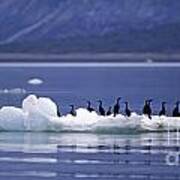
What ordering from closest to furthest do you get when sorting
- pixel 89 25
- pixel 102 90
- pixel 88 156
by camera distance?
1. pixel 88 156
2. pixel 102 90
3. pixel 89 25

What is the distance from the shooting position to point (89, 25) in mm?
149250

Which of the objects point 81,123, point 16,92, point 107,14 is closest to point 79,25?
point 107,14

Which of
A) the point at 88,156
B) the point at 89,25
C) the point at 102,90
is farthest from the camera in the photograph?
the point at 89,25

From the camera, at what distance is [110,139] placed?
22188 mm

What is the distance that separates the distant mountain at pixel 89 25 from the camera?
141m

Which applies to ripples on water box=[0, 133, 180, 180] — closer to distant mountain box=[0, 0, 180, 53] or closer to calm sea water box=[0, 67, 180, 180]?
calm sea water box=[0, 67, 180, 180]

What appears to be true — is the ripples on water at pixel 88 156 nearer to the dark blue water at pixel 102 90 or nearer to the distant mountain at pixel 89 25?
the dark blue water at pixel 102 90

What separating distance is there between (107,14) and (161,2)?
7502 millimetres

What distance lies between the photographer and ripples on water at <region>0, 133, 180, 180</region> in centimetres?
1764

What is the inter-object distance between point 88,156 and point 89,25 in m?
130

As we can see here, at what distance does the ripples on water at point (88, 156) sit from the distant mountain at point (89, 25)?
374 feet

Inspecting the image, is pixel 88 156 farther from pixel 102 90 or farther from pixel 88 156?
pixel 102 90

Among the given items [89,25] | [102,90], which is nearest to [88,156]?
[102,90]

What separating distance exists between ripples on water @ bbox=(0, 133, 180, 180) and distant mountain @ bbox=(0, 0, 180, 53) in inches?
4483
